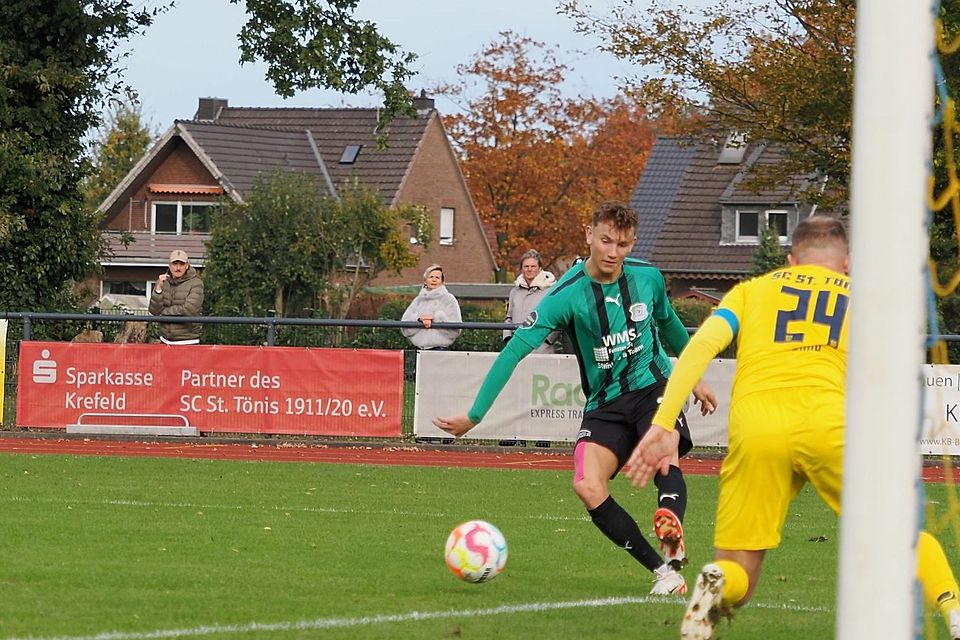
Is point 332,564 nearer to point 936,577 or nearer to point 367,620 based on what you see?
point 367,620

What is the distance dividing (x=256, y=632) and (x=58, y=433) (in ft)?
43.9

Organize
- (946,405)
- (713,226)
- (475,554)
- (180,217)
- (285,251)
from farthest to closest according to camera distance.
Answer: (180,217) < (713,226) < (285,251) < (946,405) < (475,554)

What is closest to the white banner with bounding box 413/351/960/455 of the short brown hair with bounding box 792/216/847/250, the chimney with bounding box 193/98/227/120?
the short brown hair with bounding box 792/216/847/250

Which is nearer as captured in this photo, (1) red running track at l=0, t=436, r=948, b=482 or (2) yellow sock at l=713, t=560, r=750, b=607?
(2) yellow sock at l=713, t=560, r=750, b=607

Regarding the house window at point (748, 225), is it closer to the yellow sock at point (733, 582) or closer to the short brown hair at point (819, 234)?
the short brown hair at point (819, 234)

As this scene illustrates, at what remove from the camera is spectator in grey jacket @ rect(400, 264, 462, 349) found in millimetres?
19828

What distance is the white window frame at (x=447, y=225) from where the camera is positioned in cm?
6806

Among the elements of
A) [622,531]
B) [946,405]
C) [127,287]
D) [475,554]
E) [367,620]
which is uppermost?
[127,287]

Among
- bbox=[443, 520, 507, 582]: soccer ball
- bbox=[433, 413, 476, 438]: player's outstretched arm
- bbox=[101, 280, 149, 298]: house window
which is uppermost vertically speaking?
bbox=[101, 280, 149, 298]: house window

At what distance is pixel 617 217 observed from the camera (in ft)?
28.2

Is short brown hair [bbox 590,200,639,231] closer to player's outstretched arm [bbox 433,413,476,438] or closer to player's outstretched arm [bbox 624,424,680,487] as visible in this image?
player's outstretched arm [bbox 433,413,476,438]

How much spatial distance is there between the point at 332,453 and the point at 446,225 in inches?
1973

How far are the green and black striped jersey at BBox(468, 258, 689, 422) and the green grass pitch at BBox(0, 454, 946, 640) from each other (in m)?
1.10

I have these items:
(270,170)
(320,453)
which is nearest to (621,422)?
(320,453)
